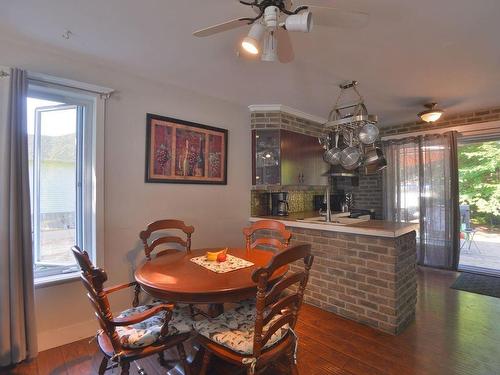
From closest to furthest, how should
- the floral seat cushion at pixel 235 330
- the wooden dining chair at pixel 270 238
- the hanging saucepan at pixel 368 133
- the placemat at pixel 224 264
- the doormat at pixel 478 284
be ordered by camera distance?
1. the floral seat cushion at pixel 235 330
2. the placemat at pixel 224 264
3. the wooden dining chair at pixel 270 238
4. the hanging saucepan at pixel 368 133
5. the doormat at pixel 478 284

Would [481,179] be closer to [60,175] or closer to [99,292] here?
[99,292]

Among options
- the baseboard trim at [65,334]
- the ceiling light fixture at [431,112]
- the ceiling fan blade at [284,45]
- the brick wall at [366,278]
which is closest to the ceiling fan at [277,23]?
the ceiling fan blade at [284,45]

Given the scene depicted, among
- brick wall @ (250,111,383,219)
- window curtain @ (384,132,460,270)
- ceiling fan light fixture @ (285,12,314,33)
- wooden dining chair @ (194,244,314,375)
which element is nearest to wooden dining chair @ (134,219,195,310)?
wooden dining chair @ (194,244,314,375)

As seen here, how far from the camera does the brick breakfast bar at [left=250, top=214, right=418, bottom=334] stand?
2285 mm

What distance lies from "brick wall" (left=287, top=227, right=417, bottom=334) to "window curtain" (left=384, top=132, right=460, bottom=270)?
5.88ft

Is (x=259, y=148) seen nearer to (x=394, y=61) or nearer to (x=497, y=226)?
(x=394, y=61)

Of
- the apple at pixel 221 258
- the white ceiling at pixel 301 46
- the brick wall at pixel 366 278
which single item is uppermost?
the white ceiling at pixel 301 46

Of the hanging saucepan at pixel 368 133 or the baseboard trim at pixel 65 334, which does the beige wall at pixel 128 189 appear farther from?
the hanging saucepan at pixel 368 133

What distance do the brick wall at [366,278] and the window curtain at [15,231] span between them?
2.44 metres

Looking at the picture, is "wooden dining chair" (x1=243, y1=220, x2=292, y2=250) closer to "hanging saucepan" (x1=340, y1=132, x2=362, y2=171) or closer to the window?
"hanging saucepan" (x1=340, y1=132, x2=362, y2=171)

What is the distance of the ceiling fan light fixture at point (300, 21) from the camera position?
3.90 feet

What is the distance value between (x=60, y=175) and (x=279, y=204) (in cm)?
247

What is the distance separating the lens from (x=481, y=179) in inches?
151

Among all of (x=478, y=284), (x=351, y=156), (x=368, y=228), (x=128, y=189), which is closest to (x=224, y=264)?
(x=128, y=189)
